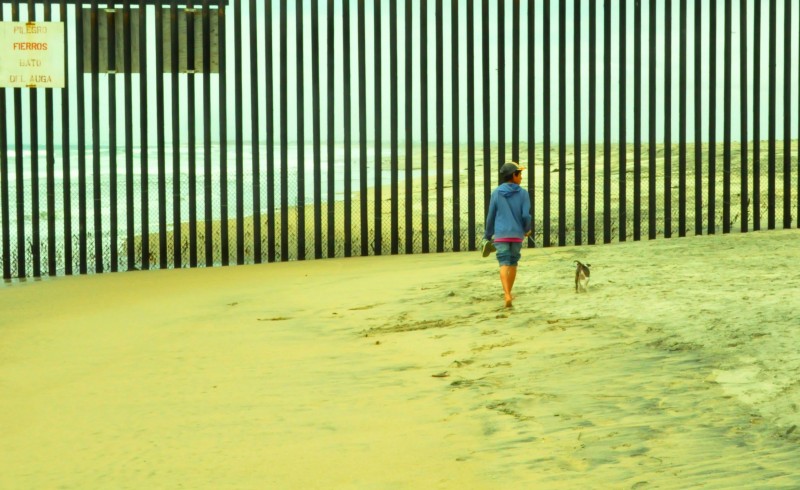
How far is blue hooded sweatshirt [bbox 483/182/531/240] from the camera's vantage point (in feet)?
23.9

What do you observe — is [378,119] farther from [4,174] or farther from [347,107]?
[4,174]

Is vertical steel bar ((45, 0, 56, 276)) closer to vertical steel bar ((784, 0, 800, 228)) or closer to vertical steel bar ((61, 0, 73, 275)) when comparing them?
vertical steel bar ((61, 0, 73, 275))

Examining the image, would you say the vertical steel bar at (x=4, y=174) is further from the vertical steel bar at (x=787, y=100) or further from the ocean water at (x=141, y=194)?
the vertical steel bar at (x=787, y=100)

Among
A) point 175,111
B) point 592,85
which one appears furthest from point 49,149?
point 592,85

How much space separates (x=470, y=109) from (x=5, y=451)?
6.75 m

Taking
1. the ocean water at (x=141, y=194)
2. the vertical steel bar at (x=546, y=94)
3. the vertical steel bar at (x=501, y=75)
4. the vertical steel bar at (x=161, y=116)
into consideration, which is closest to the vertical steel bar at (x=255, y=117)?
the ocean water at (x=141, y=194)

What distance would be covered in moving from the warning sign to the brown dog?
564cm

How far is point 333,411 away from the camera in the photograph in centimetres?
484

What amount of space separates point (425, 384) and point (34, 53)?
6653mm

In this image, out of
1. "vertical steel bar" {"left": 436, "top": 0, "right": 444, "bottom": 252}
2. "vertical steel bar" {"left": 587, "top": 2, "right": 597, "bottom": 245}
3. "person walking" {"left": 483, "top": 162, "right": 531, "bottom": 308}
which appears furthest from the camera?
"vertical steel bar" {"left": 587, "top": 2, "right": 597, "bottom": 245}

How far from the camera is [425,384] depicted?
517 centimetres

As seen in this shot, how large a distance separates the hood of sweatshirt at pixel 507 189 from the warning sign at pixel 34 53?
4956 millimetres

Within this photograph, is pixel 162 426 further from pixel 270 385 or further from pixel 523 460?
pixel 523 460

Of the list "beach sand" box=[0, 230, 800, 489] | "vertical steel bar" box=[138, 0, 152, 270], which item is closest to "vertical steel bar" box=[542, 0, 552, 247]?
"beach sand" box=[0, 230, 800, 489]
